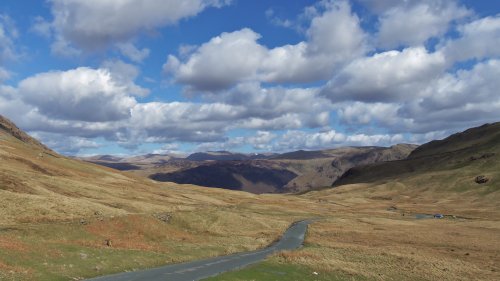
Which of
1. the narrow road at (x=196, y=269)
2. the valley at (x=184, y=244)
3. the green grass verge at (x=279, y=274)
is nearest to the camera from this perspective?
the narrow road at (x=196, y=269)

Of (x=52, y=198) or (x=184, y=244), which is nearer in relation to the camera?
(x=184, y=244)

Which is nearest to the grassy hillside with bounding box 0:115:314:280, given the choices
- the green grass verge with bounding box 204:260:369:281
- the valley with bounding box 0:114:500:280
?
the valley with bounding box 0:114:500:280

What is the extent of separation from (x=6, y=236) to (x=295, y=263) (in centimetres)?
3204

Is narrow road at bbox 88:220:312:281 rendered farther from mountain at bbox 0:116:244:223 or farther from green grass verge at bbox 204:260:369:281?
mountain at bbox 0:116:244:223

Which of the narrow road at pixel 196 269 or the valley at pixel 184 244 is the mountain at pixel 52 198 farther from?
the narrow road at pixel 196 269

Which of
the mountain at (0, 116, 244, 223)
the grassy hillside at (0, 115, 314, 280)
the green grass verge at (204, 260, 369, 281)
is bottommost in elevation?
the green grass verge at (204, 260, 369, 281)

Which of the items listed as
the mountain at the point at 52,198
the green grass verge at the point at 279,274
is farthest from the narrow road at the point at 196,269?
the mountain at the point at 52,198

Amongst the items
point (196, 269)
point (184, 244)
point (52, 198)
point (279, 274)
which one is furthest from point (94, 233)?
point (279, 274)

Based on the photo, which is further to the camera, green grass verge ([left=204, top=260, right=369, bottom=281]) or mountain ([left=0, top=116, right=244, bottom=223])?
mountain ([left=0, top=116, right=244, bottom=223])

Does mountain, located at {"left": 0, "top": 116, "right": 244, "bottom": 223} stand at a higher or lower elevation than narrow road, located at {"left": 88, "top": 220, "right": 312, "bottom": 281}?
higher

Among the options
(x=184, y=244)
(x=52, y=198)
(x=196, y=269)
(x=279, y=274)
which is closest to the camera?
(x=279, y=274)

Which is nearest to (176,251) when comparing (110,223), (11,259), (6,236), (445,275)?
(110,223)

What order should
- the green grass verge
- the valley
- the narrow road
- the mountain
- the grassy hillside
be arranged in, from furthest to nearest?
the mountain → the valley → the green grass verge → the grassy hillside → the narrow road

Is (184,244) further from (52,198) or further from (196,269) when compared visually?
(52,198)
